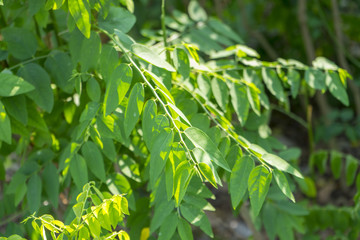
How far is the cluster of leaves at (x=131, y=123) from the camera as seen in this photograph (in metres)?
0.98

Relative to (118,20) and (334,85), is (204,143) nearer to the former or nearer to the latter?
(118,20)

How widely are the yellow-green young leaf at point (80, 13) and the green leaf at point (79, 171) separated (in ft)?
1.05

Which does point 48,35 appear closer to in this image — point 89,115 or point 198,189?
point 89,115

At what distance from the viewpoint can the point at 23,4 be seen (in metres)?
1.39

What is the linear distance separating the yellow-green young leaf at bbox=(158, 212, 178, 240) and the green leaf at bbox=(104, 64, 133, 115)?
1.05 feet

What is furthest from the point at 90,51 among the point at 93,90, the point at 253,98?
the point at 253,98

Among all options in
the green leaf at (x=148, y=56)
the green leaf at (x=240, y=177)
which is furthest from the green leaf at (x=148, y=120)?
the green leaf at (x=240, y=177)

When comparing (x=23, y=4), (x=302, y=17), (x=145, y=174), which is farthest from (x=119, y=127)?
(x=302, y=17)

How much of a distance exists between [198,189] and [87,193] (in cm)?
32

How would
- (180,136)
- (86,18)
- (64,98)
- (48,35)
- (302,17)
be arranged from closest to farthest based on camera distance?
(180,136) < (86,18) < (64,98) < (48,35) < (302,17)

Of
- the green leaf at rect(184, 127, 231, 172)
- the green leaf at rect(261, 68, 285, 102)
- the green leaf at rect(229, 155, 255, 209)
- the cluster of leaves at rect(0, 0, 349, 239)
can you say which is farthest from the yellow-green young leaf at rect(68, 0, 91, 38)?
the green leaf at rect(261, 68, 285, 102)

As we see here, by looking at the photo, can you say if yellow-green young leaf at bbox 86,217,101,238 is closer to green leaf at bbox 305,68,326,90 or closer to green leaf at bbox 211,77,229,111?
green leaf at bbox 211,77,229,111

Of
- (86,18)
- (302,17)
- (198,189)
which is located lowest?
(302,17)

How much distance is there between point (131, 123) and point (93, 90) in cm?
24
